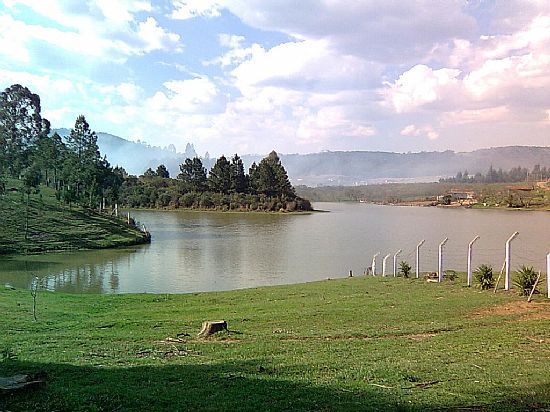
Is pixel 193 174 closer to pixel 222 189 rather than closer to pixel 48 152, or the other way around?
pixel 222 189

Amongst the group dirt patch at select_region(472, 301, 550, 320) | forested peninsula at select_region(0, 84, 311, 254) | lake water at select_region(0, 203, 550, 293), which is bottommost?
lake water at select_region(0, 203, 550, 293)

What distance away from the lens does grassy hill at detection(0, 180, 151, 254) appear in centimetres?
4741

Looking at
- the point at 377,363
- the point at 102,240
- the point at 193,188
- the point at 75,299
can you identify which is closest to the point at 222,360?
the point at 377,363

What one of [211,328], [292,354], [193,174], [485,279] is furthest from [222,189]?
[292,354]

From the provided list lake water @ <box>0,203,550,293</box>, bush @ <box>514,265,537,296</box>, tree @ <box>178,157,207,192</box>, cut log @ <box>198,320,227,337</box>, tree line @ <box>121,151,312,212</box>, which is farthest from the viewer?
tree @ <box>178,157,207,192</box>

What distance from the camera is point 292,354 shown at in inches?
412

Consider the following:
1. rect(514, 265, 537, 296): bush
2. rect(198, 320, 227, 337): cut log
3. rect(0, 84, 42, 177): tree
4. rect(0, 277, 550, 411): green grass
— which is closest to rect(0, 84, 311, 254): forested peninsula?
rect(0, 84, 42, 177): tree

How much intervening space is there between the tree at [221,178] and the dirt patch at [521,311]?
115m

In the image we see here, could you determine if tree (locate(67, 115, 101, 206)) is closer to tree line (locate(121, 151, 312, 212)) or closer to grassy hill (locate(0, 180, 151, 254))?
grassy hill (locate(0, 180, 151, 254))

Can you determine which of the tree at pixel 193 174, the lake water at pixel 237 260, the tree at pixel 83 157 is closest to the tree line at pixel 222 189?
the tree at pixel 193 174

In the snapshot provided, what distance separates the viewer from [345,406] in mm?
7070

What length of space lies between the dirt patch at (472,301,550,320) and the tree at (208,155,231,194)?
378 ft

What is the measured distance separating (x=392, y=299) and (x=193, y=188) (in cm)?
11475

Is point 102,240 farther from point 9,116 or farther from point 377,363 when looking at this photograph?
point 377,363
